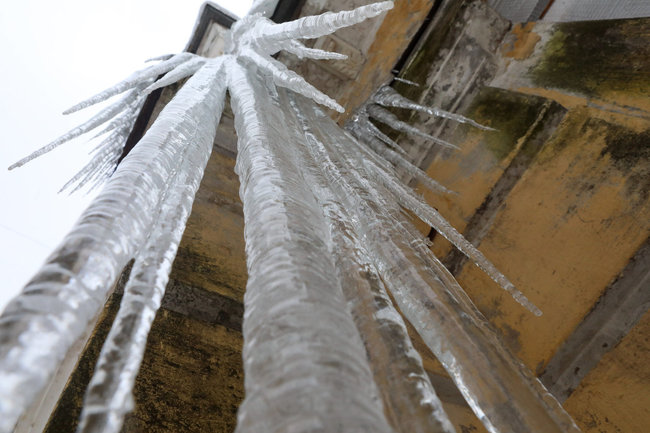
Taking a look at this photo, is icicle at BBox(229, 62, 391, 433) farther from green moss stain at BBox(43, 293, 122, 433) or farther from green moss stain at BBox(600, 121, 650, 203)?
green moss stain at BBox(600, 121, 650, 203)

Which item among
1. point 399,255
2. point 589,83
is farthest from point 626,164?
point 399,255

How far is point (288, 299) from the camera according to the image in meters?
0.56

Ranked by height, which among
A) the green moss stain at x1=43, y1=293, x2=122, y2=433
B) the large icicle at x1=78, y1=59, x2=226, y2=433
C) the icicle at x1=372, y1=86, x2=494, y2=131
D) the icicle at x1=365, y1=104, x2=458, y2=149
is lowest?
the green moss stain at x1=43, y1=293, x2=122, y2=433

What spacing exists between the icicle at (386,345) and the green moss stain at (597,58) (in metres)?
1.67

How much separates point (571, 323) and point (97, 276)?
2060mm

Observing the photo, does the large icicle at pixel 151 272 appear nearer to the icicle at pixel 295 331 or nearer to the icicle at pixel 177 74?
the icicle at pixel 295 331

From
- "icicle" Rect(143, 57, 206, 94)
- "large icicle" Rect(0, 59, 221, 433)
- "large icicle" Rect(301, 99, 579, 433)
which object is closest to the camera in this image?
"large icicle" Rect(0, 59, 221, 433)

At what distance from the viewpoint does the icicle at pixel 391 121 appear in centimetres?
227

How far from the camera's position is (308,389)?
441mm

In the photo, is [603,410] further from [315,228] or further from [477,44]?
[477,44]

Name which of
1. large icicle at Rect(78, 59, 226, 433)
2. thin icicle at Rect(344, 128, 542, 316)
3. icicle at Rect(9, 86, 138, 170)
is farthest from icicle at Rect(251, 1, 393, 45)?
icicle at Rect(9, 86, 138, 170)

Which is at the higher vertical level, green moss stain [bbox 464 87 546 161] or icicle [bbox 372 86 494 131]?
green moss stain [bbox 464 87 546 161]

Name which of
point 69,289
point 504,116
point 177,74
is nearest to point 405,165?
point 504,116

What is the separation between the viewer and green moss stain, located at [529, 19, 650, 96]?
170 cm
